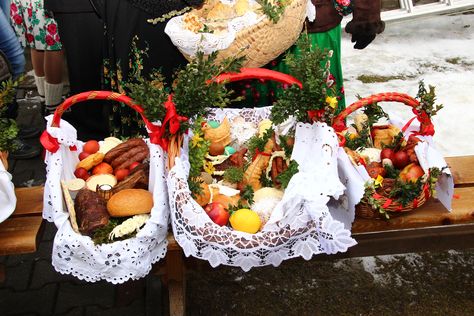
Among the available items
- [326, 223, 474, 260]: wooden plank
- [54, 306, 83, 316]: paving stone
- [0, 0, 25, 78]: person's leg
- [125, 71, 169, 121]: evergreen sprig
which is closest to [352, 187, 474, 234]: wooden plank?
[326, 223, 474, 260]: wooden plank

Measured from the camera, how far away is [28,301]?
255 cm

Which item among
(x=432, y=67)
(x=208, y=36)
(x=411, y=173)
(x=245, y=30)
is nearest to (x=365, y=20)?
(x=245, y=30)

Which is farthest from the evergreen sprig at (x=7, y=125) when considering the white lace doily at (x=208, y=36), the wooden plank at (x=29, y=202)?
the white lace doily at (x=208, y=36)

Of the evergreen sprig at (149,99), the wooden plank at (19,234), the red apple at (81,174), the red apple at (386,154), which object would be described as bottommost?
the wooden plank at (19,234)

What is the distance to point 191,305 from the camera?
2.52 m

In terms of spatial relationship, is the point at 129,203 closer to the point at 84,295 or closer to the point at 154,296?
the point at 154,296

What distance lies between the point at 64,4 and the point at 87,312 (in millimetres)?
1606

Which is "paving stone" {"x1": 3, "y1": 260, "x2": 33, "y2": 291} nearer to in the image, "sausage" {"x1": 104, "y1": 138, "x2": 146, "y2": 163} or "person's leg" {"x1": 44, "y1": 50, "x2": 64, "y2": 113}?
"sausage" {"x1": 104, "y1": 138, "x2": 146, "y2": 163}

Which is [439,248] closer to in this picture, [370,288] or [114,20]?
[370,288]

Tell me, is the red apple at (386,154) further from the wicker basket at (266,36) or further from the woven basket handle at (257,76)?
the wicker basket at (266,36)

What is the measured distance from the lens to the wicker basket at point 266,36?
245 cm

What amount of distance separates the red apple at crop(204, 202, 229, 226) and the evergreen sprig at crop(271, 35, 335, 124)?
1.21 feet

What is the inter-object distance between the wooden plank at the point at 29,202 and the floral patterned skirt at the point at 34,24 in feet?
5.40

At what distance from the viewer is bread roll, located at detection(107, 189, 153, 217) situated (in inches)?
71.9
